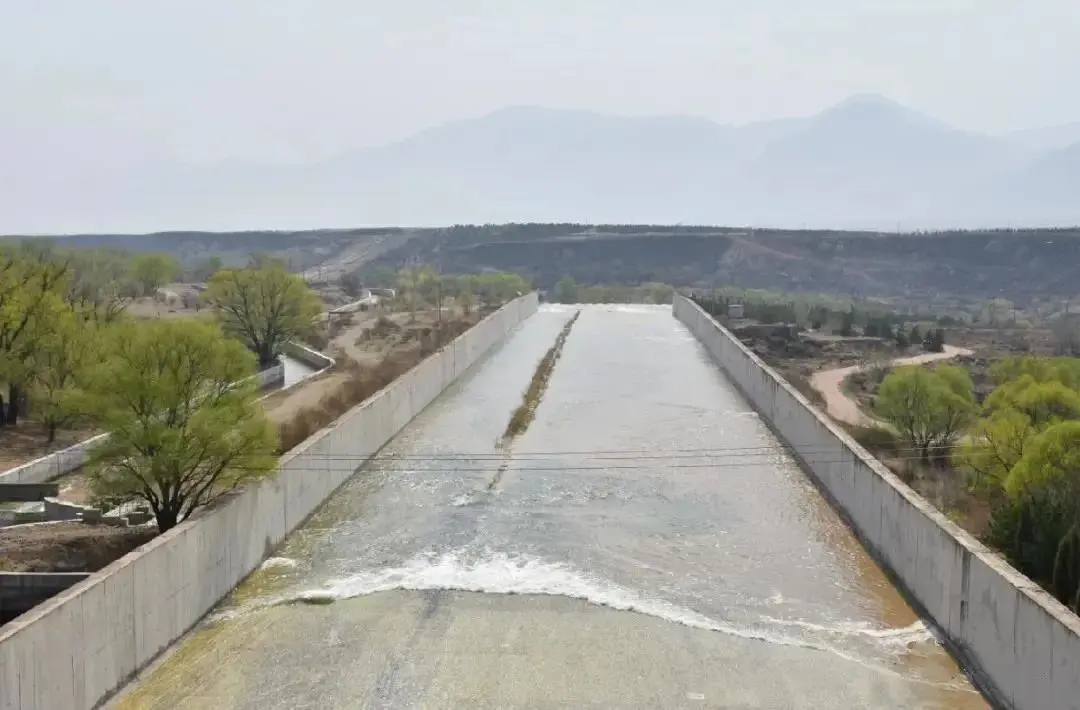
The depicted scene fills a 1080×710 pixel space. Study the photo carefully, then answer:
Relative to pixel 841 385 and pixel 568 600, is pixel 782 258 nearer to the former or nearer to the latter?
pixel 841 385

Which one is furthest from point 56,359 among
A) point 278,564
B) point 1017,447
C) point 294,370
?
point 1017,447

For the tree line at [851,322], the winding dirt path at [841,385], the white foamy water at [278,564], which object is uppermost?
the tree line at [851,322]

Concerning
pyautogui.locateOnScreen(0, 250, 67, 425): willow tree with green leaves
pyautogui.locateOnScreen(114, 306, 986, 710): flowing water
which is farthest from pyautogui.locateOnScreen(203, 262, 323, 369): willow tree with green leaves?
pyautogui.locateOnScreen(114, 306, 986, 710): flowing water

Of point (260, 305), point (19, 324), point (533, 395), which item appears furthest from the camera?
point (260, 305)

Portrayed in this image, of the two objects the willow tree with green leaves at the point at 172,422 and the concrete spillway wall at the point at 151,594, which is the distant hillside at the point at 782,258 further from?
the willow tree with green leaves at the point at 172,422

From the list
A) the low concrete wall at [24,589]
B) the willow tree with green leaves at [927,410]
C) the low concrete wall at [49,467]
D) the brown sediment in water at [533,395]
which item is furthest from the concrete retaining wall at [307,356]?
the low concrete wall at [24,589]

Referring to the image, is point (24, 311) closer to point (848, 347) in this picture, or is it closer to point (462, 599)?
point (462, 599)

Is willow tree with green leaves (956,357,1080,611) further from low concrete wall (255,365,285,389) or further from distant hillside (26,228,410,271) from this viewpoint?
distant hillside (26,228,410,271)
